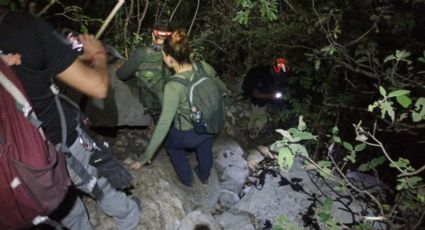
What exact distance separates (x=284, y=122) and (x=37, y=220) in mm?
5059

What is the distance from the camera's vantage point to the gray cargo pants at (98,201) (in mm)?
2500

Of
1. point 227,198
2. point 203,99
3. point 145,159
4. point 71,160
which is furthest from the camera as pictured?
point 227,198

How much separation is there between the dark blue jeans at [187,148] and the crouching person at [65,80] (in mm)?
1251

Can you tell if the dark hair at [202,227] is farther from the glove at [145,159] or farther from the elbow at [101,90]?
Result: the elbow at [101,90]

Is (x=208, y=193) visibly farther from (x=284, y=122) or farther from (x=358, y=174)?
(x=284, y=122)

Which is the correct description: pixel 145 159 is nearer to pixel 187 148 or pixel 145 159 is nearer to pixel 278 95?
pixel 187 148

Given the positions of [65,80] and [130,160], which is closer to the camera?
[65,80]

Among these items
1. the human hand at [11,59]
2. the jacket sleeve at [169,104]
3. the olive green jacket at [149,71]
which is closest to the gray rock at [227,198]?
the olive green jacket at [149,71]

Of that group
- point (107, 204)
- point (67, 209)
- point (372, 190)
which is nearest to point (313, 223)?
point (372, 190)

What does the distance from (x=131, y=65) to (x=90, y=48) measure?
82.1 inches

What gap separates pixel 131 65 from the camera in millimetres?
4395

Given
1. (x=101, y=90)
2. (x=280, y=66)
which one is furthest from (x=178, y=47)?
(x=280, y=66)

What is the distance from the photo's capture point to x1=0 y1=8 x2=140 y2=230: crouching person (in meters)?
1.91

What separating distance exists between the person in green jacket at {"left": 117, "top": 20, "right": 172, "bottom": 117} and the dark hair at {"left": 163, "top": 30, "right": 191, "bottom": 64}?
21.4 inches
